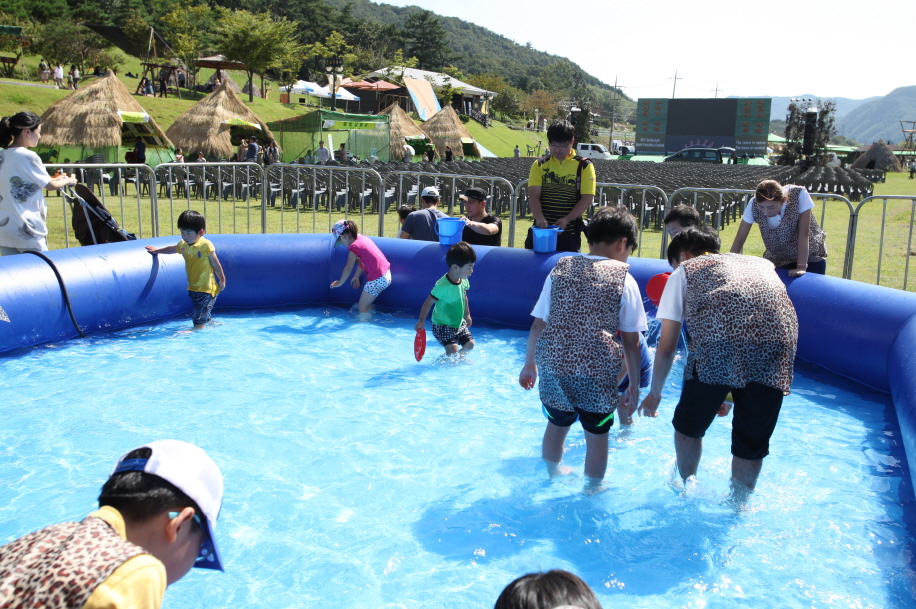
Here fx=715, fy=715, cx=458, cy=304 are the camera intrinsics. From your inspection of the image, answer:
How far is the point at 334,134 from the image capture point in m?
28.8

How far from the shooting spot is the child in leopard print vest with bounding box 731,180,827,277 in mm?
5363

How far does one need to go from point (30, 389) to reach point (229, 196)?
14.3m

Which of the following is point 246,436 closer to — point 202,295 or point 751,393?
point 202,295

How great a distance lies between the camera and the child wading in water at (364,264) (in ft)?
24.6

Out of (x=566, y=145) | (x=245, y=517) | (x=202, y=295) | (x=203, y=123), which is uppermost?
(x=203, y=123)

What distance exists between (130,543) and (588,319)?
234 centimetres

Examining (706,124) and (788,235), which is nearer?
(788,235)

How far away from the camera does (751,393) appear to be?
3.36 metres

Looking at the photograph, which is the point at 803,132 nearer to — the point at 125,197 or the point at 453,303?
the point at 125,197

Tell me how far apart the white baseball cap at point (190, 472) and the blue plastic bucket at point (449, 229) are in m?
5.97

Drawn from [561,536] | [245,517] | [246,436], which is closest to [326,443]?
[246,436]

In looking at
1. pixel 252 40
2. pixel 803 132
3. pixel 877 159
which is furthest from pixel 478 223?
pixel 877 159

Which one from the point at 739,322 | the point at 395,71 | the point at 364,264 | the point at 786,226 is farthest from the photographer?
the point at 395,71

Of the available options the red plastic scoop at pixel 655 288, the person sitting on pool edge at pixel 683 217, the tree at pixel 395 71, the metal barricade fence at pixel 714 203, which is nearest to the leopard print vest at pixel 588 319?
the person sitting on pool edge at pixel 683 217
